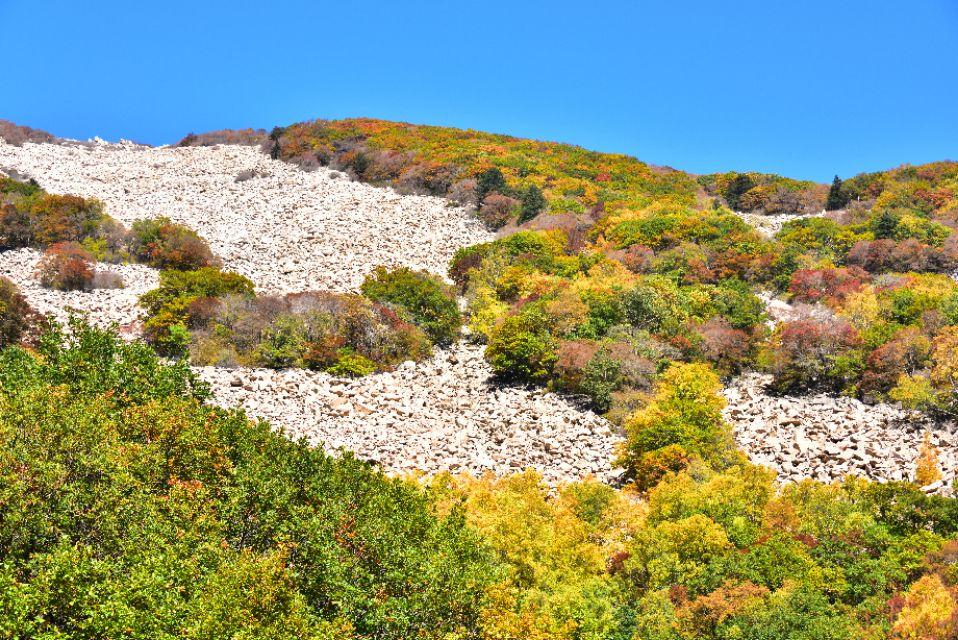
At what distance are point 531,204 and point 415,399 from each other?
1111 inches

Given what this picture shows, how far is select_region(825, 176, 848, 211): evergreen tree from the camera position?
57625mm

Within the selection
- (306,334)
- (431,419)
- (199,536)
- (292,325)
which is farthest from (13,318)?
(199,536)

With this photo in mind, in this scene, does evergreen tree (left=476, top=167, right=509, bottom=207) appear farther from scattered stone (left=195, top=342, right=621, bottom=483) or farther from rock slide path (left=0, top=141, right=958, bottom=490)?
scattered stone (left=195, top=342, right=621, bottom=483)

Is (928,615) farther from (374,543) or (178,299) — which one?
(178,299)

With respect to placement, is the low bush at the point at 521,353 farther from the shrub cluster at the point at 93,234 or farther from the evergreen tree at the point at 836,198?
the evergreen tree at the point at 836,198

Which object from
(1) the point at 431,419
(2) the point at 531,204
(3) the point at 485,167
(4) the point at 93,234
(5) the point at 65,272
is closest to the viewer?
(1) the point at 431,419

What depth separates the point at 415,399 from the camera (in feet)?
95.4

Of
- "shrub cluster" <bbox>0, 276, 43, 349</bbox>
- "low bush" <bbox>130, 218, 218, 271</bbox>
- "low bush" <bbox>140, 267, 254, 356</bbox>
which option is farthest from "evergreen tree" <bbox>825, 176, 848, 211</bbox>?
"shrub cluster" <bbox>0, 276, 43, 349</bbox>

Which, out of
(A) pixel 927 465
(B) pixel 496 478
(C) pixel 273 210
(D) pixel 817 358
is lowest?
(B) pixel 496 478

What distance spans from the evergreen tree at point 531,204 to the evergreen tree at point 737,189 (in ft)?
56.8

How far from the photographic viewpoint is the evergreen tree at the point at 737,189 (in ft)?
203

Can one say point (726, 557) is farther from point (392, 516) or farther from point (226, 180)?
point (226, 180)

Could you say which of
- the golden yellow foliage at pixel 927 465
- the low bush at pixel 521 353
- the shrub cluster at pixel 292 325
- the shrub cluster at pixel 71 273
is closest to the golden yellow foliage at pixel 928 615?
the golden yellow foliage at pixel 927 465

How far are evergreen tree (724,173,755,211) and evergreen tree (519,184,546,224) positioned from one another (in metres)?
17.3
